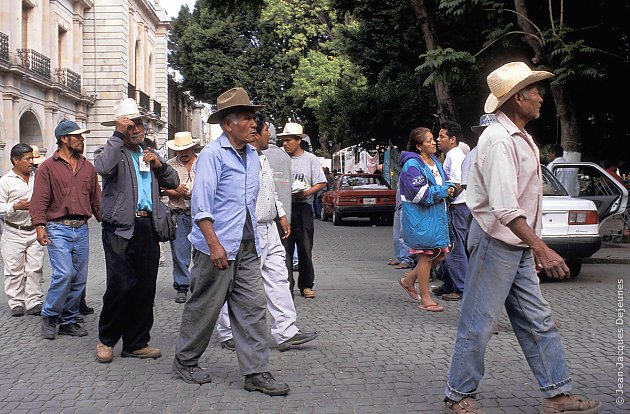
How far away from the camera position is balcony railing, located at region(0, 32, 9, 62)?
27.1 metres

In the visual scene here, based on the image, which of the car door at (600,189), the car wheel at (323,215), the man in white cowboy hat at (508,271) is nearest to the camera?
the man in white cowboy hat at (508,271)

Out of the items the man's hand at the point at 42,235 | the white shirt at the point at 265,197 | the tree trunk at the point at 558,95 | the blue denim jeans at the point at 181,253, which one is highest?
the tree trunk at the point at 558,95

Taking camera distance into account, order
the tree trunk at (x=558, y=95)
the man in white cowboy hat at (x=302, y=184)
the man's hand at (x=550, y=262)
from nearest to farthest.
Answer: the man's hand at (x=550, y=262), the man in white cowboy hat at (x=302, y=184), the tree trunk at (x=558, y=95)

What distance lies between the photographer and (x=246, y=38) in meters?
46.6

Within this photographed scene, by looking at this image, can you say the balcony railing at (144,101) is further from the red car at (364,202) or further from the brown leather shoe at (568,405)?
the brown leather shoe at (568,405)

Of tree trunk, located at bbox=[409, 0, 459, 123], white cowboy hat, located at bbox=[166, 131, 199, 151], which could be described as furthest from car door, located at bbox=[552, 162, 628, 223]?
white cowboy hat, located at bbox=[166, 131, 199, 151]

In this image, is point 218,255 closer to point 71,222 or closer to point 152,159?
point 152,159

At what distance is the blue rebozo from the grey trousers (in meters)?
2.71

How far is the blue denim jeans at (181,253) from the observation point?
352 inches

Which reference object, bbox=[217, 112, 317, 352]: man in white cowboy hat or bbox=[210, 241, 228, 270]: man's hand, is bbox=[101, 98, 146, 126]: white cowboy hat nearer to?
bbox=[217, 112, 317, 352]: man in white cowboy hat

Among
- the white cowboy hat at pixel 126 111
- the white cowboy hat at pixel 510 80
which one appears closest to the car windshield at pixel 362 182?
the white cowboy hat at pixel 126 111

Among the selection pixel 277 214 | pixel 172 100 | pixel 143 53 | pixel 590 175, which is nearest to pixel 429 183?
pixel 277 214

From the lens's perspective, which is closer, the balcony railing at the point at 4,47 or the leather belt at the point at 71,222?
the leather belt at the point at 71,222

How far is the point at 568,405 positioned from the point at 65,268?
4.38 meters
